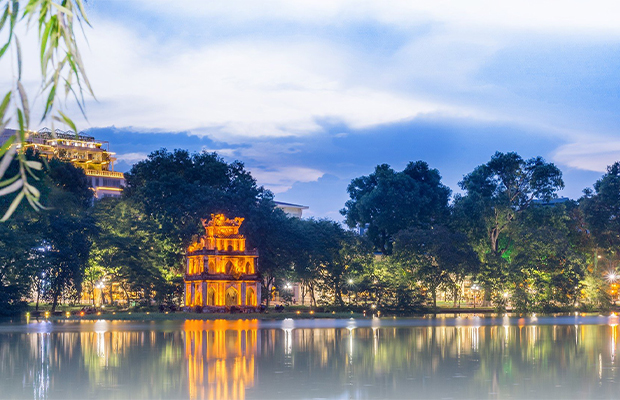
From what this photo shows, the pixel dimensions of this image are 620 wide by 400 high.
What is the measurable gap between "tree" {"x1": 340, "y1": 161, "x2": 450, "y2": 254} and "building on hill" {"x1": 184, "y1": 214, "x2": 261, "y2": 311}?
2934cm

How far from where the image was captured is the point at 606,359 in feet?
92.3

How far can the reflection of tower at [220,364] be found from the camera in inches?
779

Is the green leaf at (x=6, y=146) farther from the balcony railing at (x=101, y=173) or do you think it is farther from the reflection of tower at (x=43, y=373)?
the balcony railing at (x=101, y=173)

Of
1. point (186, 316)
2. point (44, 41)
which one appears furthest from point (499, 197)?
point (44, 41)

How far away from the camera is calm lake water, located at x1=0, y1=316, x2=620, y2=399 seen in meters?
19.7

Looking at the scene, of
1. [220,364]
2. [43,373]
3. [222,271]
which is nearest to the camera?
[43,373]

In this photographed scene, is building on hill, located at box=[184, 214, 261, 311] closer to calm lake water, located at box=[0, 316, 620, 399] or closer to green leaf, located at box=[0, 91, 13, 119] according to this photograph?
calm lake water, located at box=[0, 316, 620, 399]

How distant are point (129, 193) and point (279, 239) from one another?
1017 inches

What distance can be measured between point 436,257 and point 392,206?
26.8 m

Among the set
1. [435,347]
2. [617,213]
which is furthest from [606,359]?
[617,213]

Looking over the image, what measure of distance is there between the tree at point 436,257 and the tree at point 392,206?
46.0ft

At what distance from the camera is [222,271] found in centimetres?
7644

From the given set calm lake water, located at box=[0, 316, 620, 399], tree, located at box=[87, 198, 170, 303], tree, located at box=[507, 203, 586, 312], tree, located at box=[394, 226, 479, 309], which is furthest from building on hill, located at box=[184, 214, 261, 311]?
calm lake water, located at box=[0, 316, 620, 399]

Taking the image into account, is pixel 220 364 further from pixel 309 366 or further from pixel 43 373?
pixel 43 373
